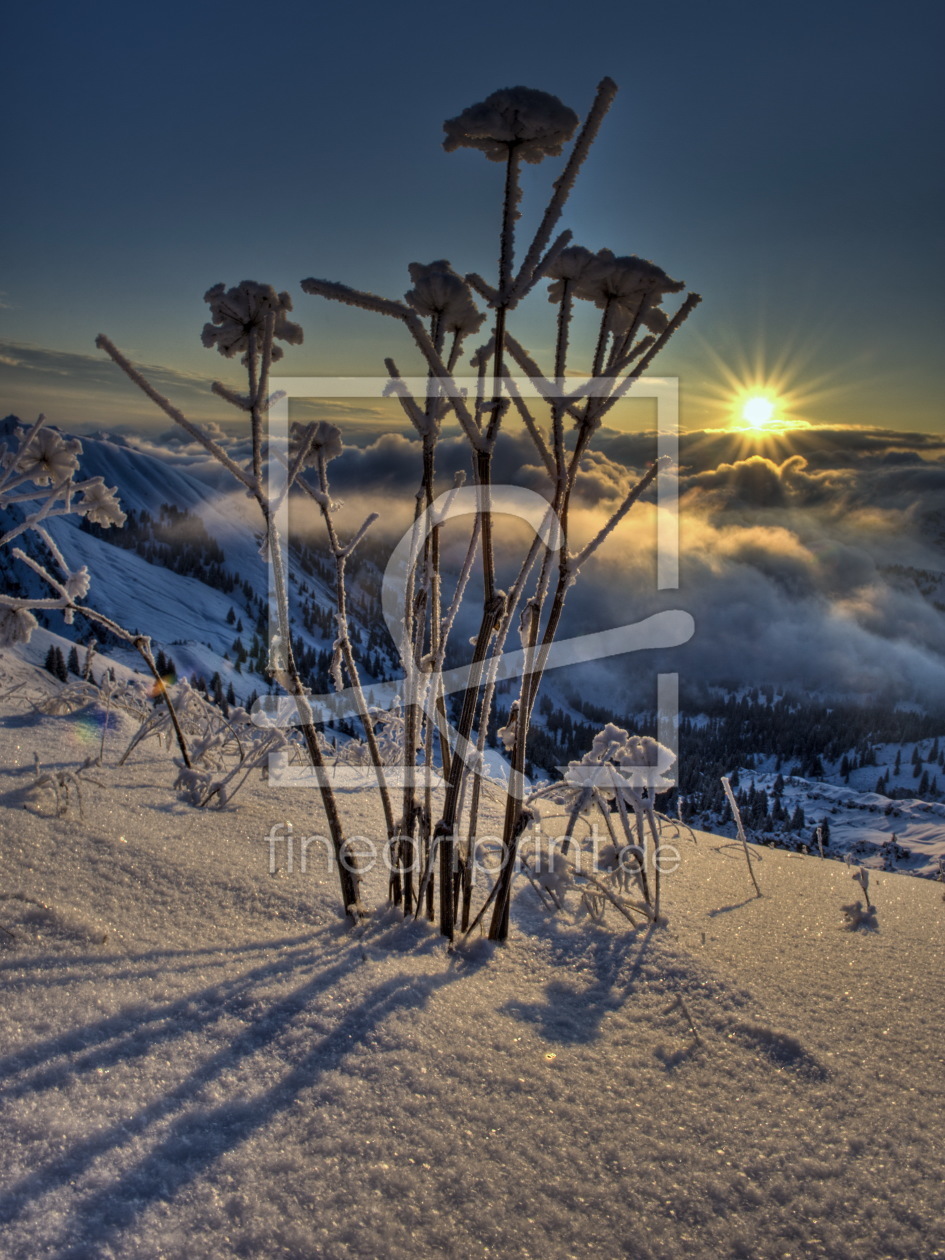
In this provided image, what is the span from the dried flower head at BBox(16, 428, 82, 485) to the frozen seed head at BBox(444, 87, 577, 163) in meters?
1.78

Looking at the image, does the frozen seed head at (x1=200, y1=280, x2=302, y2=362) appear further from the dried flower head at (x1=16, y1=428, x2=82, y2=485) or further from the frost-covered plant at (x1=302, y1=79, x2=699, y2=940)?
the dried flower head at (x1=16, y1=428, x2=82, y2=485)

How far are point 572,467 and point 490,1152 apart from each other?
1701 mm

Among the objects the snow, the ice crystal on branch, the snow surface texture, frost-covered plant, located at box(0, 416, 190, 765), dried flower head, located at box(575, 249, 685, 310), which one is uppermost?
dried flower head, located at box(575, 249, 685, 310)

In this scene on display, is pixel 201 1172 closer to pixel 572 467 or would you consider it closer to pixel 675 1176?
pixel 675 1176

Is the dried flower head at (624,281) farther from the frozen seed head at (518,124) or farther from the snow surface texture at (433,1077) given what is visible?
the snow surface texture at (433,1077)

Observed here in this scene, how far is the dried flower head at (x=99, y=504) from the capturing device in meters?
2.65

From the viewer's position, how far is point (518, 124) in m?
1.54

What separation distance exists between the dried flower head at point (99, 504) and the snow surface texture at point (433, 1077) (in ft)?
4.25

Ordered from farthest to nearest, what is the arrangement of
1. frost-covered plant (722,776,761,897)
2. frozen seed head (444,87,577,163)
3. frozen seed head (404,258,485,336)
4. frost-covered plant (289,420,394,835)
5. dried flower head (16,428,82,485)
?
frost-covered plant (722,776,761,897)
dried flower head (16,428,82,485)
frost-covered plant (289,420,394,835)
frozen seed head (404,258,485,336)
frozen seed head (444,87,577,163)

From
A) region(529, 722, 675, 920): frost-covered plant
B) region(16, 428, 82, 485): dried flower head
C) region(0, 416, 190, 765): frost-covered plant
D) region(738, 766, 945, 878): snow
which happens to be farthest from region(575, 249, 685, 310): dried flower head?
region(738, 766, 945, 878): snow

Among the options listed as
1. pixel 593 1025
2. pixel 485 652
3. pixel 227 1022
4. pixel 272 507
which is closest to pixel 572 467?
pixel 485 652

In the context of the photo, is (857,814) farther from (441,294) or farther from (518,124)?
(518,124)

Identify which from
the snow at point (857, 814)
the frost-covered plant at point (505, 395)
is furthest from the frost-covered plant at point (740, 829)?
the snow at point (857, 814)

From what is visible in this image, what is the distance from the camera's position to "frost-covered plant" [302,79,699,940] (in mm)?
1577
